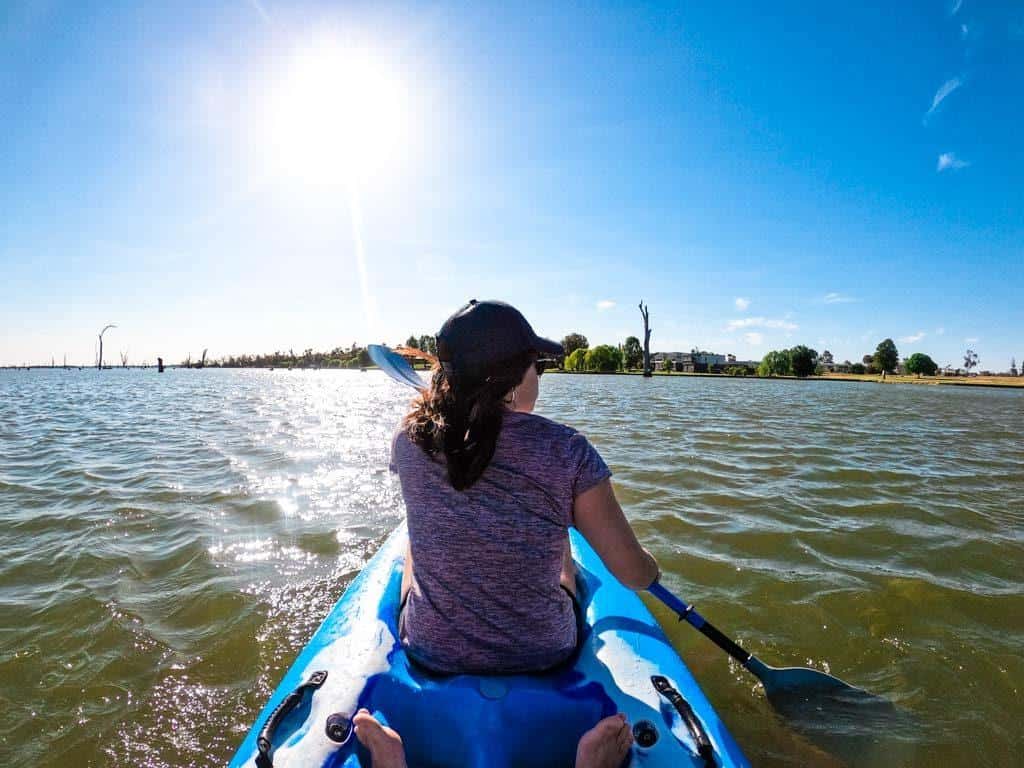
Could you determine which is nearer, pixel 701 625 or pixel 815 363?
pixel 701 625

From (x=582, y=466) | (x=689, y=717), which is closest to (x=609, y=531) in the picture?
(x=582, y=466)

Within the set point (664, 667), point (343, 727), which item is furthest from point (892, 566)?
point (343, 727)

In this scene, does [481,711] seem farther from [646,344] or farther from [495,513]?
[646,344]

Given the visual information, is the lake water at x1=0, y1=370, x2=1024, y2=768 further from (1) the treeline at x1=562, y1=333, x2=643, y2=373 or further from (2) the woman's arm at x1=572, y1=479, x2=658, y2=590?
(1) the treeline at x1=562, y1=333, x2=643, y2=373

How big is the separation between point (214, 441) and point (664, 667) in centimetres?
1072

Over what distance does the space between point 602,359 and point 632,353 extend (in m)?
19.1

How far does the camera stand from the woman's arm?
62.3 inches

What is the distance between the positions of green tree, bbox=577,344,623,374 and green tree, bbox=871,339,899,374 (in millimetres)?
47387

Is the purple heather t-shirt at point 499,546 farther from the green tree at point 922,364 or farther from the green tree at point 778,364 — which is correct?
the green tree at point 922,364

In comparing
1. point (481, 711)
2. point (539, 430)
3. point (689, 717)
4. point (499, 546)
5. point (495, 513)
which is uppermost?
point (539, 430)

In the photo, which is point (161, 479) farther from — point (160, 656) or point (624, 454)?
point (624, 454)

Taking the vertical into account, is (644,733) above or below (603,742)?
below

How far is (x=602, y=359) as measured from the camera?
88.8 metres

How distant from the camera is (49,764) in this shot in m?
2.26
